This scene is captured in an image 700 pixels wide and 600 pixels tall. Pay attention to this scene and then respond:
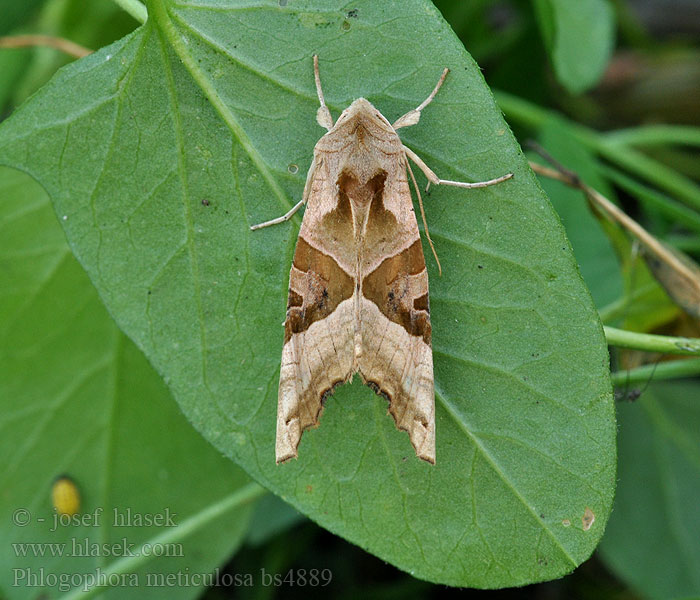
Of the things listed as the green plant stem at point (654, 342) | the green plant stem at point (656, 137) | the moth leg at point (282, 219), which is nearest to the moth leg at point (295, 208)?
the moth leg at point (282, 219)

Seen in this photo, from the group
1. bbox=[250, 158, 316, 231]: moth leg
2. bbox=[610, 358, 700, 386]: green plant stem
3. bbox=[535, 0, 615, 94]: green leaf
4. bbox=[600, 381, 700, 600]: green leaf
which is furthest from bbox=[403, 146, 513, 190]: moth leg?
bbox=[600, 381, 700, 600]: green leaf

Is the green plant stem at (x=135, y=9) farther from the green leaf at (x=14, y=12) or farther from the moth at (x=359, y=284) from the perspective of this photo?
the green leaf at (x=14, y=12)

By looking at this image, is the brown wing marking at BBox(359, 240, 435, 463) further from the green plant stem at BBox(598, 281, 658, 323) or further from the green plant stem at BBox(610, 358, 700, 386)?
the green plant stem at BBox(598, 281, 658, 323)

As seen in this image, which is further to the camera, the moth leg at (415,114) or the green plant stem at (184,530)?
the green plant stem at (184,530)

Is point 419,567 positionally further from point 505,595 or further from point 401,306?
point 505,595

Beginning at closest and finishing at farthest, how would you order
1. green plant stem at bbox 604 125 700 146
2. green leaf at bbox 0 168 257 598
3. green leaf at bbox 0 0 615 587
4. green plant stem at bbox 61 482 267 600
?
green leaf at bbox 0 0 615 587
green plant stem at bbox 61 482 267 600
green leaf at bbox 0 168 257 598
green plant stem at bbox 604 125 700 146

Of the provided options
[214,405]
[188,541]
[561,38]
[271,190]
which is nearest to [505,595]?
[188,541]

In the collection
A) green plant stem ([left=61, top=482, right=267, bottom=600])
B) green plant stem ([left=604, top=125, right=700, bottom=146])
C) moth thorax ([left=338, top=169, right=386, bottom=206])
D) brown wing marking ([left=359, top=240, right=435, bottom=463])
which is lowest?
green plant stem ([left=61, top=482, right=267, bottom=600])

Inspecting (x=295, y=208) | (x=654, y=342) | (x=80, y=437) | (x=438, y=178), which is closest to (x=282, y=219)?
(x=295, y=208)
